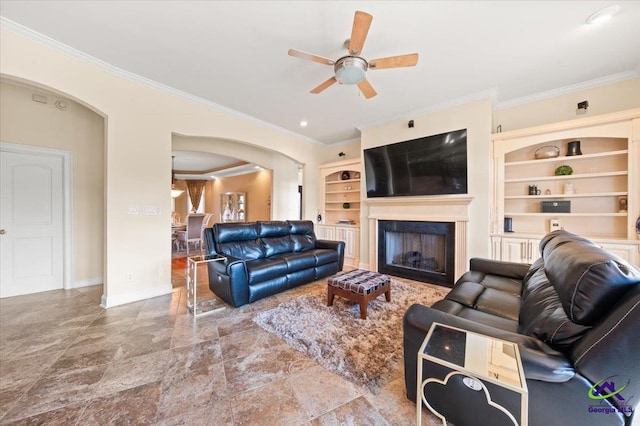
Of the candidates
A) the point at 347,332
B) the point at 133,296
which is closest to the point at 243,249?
the point at 133,296

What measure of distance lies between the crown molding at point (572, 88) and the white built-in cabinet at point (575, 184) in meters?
0.61

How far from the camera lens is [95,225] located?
12.4 ft

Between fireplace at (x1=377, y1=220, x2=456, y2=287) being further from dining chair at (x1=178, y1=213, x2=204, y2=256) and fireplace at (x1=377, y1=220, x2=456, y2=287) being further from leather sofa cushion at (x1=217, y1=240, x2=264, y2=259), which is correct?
dining chair at (x1=178, y1=213, x2=204, y2=256)

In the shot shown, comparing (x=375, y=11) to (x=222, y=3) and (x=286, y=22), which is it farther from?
(x=222, y=3)

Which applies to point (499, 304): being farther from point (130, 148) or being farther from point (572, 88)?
point (130, 148)

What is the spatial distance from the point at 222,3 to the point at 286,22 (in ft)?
1.83

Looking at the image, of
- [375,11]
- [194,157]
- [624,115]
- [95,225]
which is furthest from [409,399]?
[194,157]

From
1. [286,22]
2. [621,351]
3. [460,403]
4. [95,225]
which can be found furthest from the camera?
[95,225]

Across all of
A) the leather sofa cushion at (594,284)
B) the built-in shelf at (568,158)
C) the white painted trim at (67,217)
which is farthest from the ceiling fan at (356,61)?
the white painted trim at (67,217)

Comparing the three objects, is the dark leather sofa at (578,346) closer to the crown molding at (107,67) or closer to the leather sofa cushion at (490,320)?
the leather sofa cushion at (490,320)

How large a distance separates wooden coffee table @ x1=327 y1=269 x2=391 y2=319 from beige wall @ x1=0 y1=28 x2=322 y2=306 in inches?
98.9

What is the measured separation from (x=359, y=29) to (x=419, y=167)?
2675mm

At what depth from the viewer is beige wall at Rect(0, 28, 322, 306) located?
2.62 meters

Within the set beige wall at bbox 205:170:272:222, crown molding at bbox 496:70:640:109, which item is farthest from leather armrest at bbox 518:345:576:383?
beige wall at bbox 205:170:272:222
